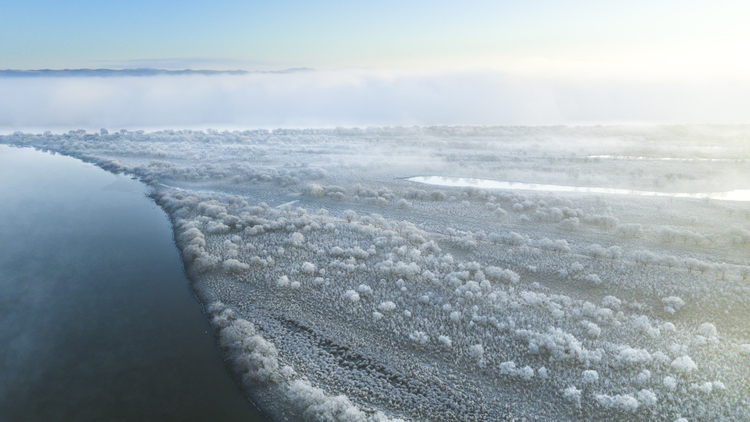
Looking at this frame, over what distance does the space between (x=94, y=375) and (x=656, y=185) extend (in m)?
54.5

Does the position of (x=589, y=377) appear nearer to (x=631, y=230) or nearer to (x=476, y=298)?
(x=476, y=298)

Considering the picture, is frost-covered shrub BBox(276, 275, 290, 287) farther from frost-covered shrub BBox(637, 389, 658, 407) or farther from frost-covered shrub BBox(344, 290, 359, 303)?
frost-covered shrub BBox(637, 389, 658, 407)

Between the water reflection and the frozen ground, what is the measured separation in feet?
5.51

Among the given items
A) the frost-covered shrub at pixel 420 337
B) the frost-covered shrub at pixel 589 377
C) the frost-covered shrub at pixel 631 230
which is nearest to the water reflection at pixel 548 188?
the frost-covered shrub at pixel 631 230

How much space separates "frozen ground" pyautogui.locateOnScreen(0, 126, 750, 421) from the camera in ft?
44.8

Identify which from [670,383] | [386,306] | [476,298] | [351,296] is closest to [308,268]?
[351,296]

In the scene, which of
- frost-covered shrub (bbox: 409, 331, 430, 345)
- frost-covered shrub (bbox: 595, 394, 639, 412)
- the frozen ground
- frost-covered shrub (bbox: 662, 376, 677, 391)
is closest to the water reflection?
the frozen ground

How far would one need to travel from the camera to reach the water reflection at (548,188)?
39469mm

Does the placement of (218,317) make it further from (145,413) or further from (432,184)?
(432,184)

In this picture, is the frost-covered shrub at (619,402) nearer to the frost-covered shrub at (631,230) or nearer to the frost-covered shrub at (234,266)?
the frost-covered shrub at (631,230)

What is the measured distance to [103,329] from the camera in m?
18.7

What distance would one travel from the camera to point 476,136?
91.9 m

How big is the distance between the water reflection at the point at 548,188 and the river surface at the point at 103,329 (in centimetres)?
3214

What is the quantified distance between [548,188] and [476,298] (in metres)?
30.7
